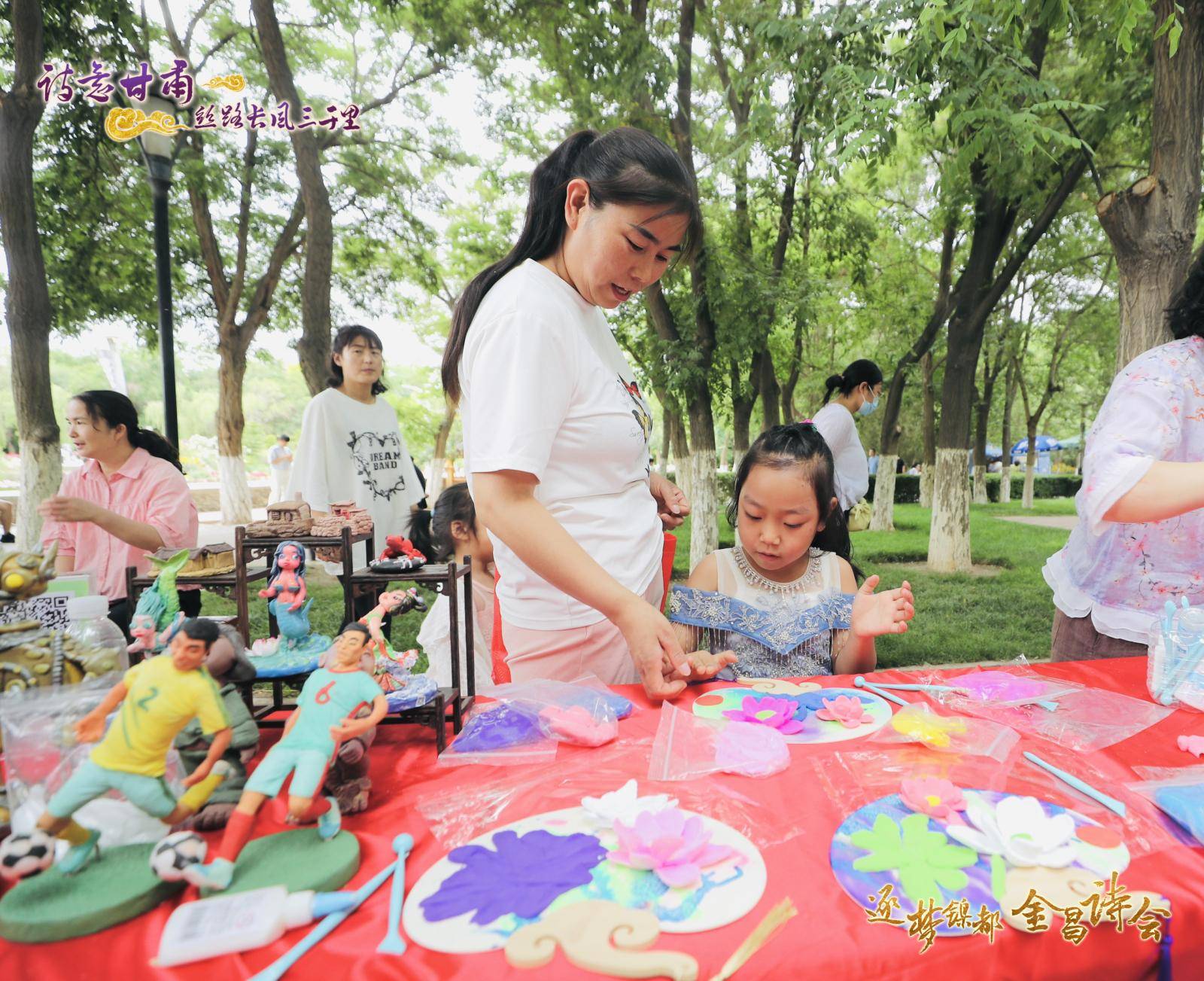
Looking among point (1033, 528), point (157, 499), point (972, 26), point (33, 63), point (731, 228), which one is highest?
point (33, 63)

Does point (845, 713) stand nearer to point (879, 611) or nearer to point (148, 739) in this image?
point (879, 611)

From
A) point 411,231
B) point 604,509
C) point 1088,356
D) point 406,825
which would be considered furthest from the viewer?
point 1088,356

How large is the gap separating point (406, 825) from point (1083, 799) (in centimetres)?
97

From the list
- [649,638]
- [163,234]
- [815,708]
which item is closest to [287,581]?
[649,638]

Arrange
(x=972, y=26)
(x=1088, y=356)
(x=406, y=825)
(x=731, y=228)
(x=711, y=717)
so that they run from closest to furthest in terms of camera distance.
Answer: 1. (x=406, y=825)
2. (x=711, y=717)
3. (x=972, y=26)
4. (x=731, y=228)
5. (x=1088, y=356)

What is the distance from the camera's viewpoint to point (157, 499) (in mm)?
2689

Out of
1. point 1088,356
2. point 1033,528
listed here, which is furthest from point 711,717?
point 1088,356

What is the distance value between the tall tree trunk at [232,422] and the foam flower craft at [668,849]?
11525 mm

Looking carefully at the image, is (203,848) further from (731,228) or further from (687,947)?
(731,228)

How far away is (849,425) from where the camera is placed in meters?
5.11

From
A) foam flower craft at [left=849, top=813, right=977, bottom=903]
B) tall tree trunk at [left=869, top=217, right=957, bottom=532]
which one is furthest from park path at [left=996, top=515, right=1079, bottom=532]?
foam flower craft at [left=849, top=813, right=977, bottom=903]

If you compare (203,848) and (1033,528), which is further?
(1033,528)

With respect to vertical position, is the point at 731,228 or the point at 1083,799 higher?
the point at 731,228

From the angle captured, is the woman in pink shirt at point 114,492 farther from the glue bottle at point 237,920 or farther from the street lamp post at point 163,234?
the glue bottle at point 237,920
